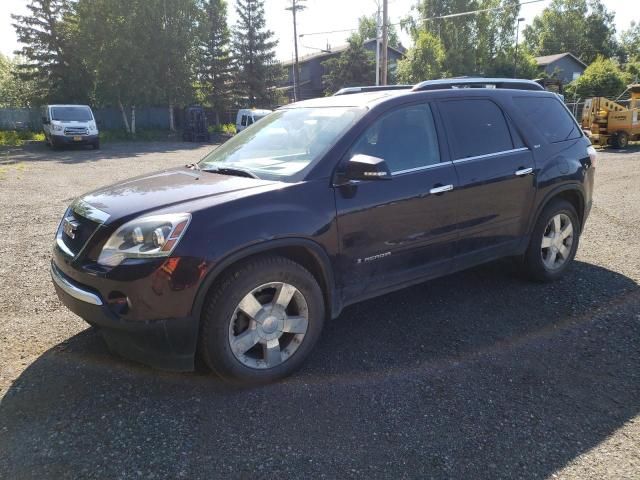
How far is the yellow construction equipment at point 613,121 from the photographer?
65.8ft

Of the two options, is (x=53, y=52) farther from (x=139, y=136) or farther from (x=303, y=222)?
(x=303, y=222)

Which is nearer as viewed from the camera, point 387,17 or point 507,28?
point 387,17

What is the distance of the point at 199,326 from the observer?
2842 millimetres

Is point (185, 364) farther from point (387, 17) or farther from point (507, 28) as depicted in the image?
point (507, 28)

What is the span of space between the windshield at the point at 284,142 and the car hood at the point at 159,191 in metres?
0.22

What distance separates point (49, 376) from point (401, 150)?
2.88 m

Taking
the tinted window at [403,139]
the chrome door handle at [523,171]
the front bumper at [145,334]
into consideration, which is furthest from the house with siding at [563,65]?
the front bumper at [145,334]

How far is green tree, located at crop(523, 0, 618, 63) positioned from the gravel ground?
77.8 meters

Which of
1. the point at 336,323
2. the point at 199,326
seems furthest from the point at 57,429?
the point at 336,323

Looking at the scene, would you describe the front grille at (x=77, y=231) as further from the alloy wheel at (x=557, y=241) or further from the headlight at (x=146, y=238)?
the alloy wheel at (x=557, y=241)

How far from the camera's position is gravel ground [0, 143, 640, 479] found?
243 centimetres

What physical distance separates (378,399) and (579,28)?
80710 mm

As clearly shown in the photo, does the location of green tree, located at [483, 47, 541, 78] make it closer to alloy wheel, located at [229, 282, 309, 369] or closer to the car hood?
the car hood

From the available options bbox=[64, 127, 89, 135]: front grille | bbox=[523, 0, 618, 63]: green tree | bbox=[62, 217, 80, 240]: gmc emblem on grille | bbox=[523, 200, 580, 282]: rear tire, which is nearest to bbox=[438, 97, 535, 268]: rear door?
bbox=[523, 200, 580, 282]: rear tire
